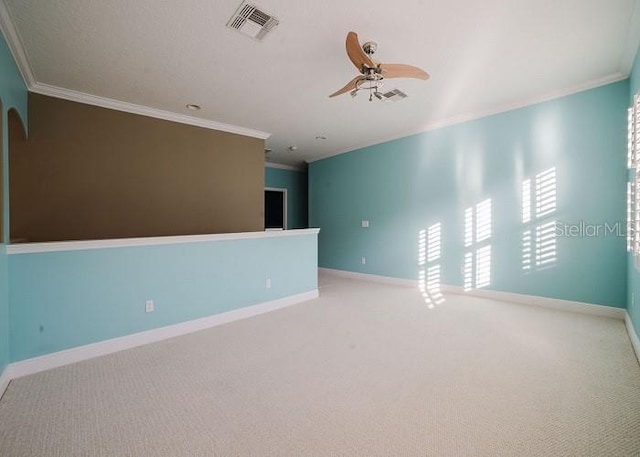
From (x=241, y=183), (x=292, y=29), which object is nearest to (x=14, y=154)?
(x=241, y=183)

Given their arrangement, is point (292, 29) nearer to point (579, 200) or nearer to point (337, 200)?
point (579, 200)

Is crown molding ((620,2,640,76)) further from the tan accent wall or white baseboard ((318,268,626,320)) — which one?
the tan accent wall

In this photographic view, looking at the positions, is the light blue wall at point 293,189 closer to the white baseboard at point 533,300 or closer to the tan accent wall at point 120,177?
the tan accent wall at point 120,177

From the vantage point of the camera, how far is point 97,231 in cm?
360

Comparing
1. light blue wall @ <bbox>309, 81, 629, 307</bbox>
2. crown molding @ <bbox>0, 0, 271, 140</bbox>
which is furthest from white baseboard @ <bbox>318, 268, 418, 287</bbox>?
crown molding @ <bbox>0, 0, 271, 140</bbox>

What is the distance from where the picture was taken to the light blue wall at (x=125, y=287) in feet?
7.57

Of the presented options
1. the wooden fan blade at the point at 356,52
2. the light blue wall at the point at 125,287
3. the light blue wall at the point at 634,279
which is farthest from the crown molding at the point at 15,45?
the light blue wall at the point at 634,279

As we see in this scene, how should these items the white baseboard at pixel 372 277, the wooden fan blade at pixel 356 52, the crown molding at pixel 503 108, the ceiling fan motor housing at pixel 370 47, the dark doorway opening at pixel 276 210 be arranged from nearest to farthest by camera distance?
the wooden fan blade at pixel 356 52 → the ceiling fan motor housing at pixel 370 47 → the crown molding at pixel 503 108 → the white baseboard at pixel 372 277 → the dark doorway opening at pixel 276 210

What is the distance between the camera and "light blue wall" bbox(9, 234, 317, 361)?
2.31 m

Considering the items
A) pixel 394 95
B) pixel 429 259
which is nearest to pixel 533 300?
pixel 429 259

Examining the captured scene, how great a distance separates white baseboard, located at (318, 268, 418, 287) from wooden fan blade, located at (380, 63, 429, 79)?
141 inches

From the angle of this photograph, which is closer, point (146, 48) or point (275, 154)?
point (146, 48)

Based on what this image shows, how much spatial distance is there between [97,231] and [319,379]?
331 centimetres

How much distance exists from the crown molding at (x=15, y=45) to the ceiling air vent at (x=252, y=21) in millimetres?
1577
